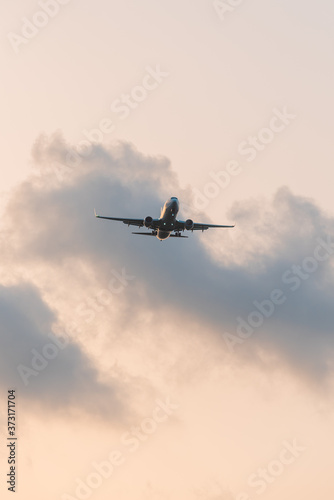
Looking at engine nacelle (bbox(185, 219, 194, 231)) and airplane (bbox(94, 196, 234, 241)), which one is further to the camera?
engine nacelle (bbox(185, 219, 194, 231))

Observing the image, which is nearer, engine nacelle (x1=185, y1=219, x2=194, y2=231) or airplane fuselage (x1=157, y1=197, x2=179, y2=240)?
airplane fuselage (x1=157, y1=197, x2=179, y2=240)

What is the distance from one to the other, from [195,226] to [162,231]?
37.6 ft

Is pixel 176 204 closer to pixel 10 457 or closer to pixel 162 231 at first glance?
pixel 162 231

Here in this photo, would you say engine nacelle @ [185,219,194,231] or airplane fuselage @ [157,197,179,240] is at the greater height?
engine nacelle @ [185,219,194,231]

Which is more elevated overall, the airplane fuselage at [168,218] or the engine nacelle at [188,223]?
the engine nacelle at [188,223]

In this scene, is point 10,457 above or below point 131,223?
below

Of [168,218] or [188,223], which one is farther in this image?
[188,223]

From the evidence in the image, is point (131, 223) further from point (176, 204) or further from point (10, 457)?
point (10, 457)

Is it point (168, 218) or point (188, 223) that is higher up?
point (188, 223)

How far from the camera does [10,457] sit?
177 metres

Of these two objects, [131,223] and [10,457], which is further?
[131,223]

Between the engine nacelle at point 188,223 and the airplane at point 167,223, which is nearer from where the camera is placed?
the airplane at point 167,223

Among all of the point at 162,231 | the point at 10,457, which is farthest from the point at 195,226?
the point at 10,457

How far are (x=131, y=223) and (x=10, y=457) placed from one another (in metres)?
48.4
